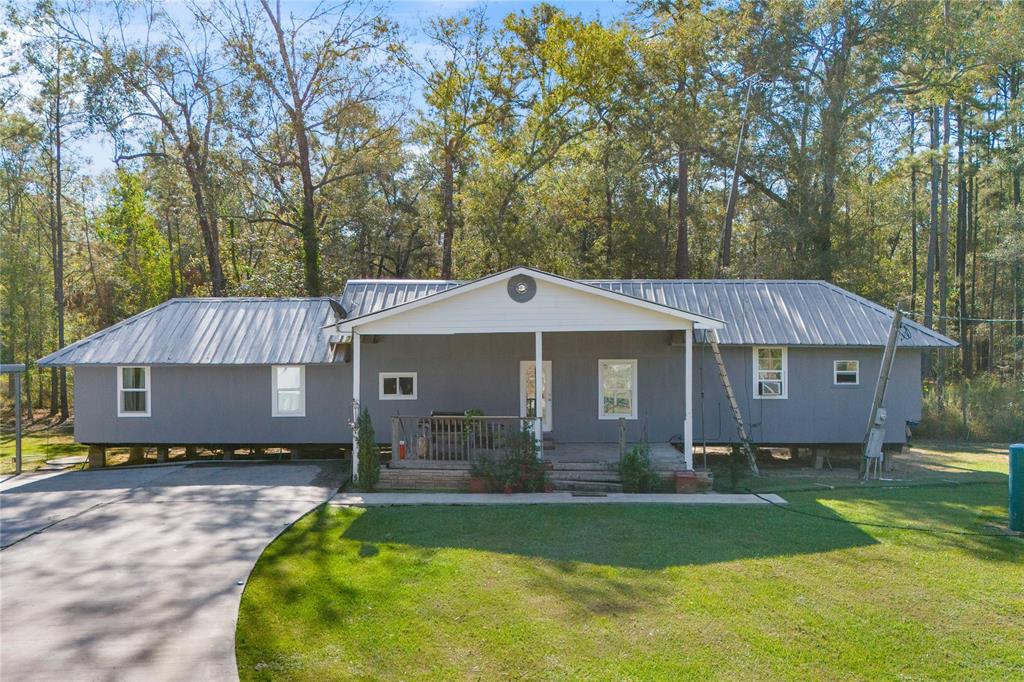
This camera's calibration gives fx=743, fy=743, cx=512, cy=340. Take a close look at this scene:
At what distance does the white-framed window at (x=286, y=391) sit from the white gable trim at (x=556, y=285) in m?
3.54

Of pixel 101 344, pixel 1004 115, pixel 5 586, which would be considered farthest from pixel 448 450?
pixel 1004 115

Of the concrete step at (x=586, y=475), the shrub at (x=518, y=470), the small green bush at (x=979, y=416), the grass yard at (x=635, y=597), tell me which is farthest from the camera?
the small green bush at (x=979, y=416)

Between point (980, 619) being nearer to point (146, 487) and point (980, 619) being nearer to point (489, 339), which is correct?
point (489, 339)

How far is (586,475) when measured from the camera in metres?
13.8

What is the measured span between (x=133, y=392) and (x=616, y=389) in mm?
11007

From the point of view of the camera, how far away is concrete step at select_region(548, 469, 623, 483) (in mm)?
13758

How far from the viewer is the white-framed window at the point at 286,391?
55.4 ft

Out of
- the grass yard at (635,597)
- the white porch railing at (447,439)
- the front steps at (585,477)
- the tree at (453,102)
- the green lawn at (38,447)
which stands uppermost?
the tree at (453,102)

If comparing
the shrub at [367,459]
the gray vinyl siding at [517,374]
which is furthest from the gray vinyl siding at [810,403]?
the shrub at [367,459]

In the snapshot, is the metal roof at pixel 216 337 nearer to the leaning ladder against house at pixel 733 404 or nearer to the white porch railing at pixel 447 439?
the white porch railing at pixel 447 439

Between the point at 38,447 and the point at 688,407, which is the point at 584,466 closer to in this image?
the point at 688,407

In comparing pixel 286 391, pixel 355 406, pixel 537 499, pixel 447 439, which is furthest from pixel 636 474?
pixel 286 391

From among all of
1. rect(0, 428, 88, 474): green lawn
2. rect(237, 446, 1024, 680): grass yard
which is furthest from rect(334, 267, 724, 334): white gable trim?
rect(0, 428, 88, 474): green lawn

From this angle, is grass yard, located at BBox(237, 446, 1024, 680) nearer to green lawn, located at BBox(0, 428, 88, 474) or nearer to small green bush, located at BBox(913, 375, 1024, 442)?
green lawn, located at BBox(0, 428, 88, 474)
